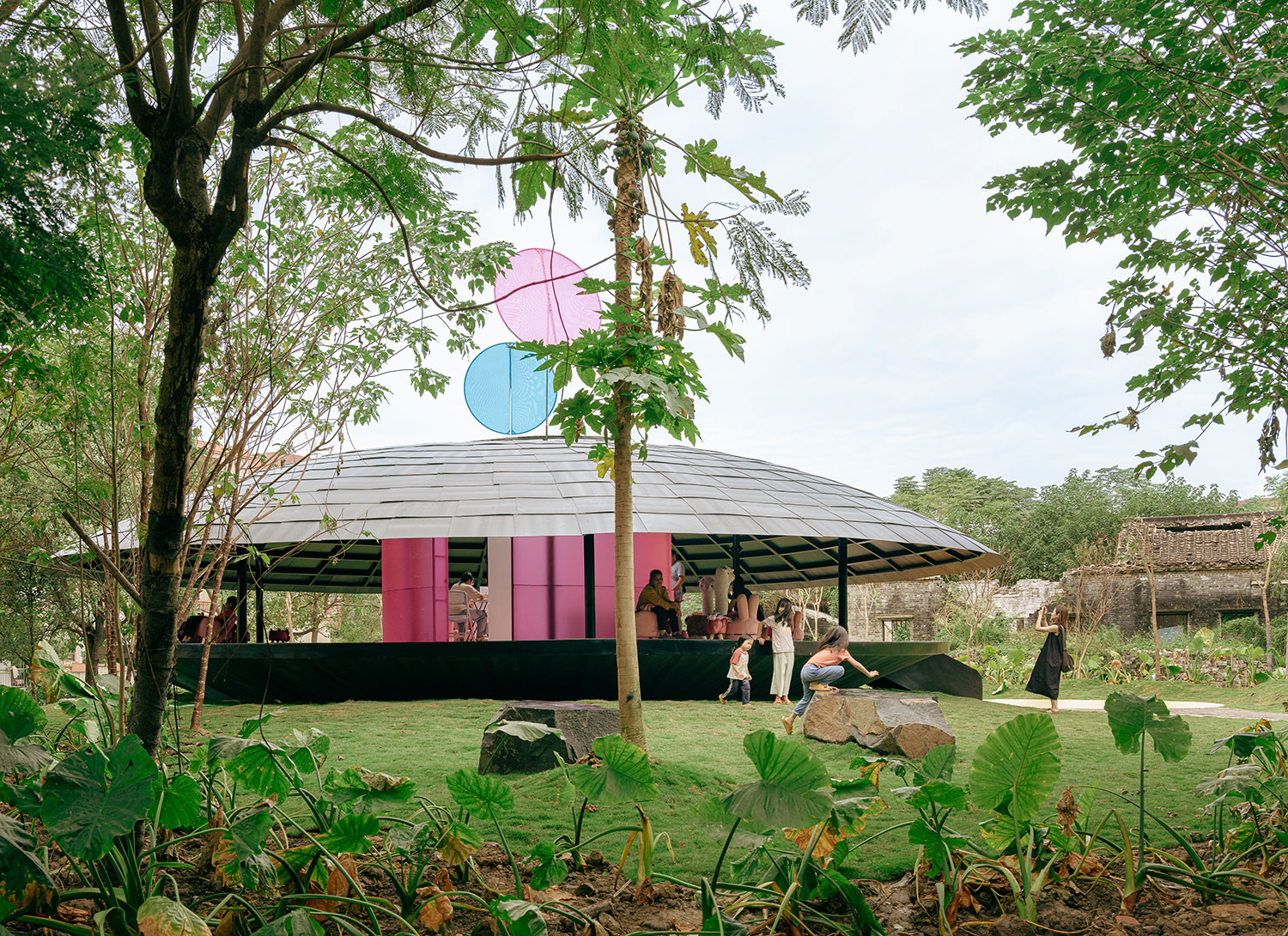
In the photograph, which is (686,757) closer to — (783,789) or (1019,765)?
(1019,765)

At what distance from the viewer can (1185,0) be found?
4.58 metres

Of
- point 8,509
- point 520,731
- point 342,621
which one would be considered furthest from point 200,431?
point 342,621

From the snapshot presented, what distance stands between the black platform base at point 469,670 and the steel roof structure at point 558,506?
1256mm

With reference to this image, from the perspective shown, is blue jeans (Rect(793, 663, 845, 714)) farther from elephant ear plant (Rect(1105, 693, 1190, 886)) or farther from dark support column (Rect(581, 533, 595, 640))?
elephant ear plant (Rect(1105, 693, 1190, 886))

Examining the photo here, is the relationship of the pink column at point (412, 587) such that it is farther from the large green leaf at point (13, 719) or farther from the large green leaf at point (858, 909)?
the large green leaf at point (858, 909)

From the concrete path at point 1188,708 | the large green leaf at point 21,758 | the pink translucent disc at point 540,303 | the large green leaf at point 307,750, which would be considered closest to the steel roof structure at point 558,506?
the pink translucent disc at point 540,303

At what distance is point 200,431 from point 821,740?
5.20m

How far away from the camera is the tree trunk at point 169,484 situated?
271 cm

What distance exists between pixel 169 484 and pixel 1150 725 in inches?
145

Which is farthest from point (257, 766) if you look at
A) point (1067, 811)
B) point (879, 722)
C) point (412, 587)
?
point (412, 587)

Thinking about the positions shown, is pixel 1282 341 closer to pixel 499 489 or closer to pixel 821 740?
pixel 821 740

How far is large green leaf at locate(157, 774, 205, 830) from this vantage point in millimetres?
2654

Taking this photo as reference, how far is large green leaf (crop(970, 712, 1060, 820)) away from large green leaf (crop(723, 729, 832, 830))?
2.58 ft

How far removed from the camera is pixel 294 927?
2.24 metres
